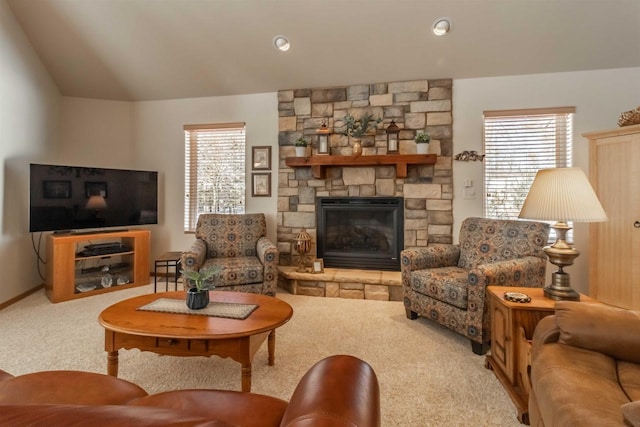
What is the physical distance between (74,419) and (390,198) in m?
3.54

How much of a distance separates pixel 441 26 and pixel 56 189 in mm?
4266

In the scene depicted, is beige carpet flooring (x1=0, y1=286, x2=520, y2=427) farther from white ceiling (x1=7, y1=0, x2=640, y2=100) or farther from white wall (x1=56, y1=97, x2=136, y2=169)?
white ceiling (x1=7, y1=0, x2=640, y2=100)

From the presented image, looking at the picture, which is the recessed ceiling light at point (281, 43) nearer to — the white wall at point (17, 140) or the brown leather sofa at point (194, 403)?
the white wall at point (17, 140)

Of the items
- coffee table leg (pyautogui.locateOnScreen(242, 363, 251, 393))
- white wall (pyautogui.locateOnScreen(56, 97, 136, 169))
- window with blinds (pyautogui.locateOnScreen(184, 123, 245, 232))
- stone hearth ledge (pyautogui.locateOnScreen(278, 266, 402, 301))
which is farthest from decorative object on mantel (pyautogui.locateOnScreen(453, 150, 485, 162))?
white wall (pyautogui.locateOnScreen(56, 97, 136, 169))

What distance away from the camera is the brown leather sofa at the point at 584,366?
934 millimetres

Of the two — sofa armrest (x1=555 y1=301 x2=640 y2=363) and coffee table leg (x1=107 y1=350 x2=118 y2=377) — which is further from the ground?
sofa armrest (x1=555 y1=301 x2=640 y2=363)

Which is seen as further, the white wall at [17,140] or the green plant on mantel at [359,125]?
the green plant on mantel at [359,125]

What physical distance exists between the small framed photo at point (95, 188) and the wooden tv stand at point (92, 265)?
46cm

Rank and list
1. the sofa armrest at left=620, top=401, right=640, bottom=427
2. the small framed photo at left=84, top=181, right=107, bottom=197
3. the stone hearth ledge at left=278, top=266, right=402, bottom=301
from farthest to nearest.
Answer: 1. the small framed photo at left=84, top=181, right=107, bottom=197
2. the stone hearth ledge at left=278, top=266, right=402, bottom=301
3. the sofa armrest at left=620, top=401, right=640, bottom=427

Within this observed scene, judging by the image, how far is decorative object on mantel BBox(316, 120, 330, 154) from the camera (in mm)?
3703

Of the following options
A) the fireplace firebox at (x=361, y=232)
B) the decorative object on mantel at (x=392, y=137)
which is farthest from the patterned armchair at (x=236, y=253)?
the decorative object on mantel at (x=392, y=137)

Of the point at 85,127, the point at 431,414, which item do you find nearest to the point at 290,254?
the point at 431,414

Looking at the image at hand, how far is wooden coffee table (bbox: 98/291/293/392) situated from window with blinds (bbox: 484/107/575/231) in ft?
9.58

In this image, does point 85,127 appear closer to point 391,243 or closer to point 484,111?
point 391,243
